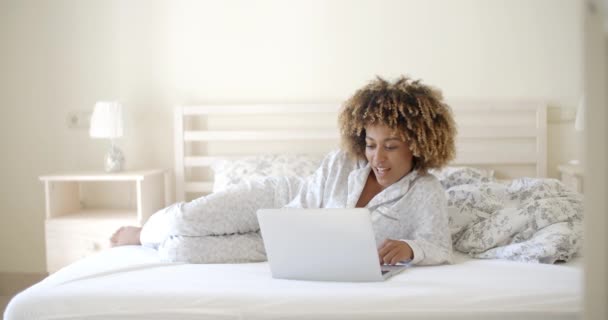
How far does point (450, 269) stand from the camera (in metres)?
1.84

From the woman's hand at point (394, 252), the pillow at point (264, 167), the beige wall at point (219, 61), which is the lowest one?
the woman's hand at point (394, 252)

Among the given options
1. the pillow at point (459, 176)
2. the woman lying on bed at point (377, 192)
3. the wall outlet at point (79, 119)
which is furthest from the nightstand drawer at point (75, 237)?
the pillow at point (459, 176)

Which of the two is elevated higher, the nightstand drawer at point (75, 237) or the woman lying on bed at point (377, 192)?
the woman lying on bed at point (377, 192)

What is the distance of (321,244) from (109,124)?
1789 millimetres

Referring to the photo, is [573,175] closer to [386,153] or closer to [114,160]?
[386,153]

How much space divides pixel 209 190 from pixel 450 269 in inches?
66.4

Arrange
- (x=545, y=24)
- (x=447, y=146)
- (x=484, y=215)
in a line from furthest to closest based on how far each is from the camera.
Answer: (x=545, y=24), (x=484, y=215), (x=447, y=146)

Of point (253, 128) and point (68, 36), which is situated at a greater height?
point (68, 36)

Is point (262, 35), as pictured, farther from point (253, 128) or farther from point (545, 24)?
point (545, 24)

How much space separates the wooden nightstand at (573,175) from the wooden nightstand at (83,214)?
1862 mm

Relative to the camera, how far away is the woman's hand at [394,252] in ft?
5.86

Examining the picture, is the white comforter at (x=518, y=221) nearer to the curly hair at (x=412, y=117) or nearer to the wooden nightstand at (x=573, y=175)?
the curly hair at (x=412, y=117)

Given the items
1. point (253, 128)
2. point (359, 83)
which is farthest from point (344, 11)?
point (253, 128)

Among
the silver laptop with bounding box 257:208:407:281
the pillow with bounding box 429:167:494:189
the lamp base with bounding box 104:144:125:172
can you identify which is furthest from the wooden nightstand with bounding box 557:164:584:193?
the lamp base with bounding box 104:144:125:172
